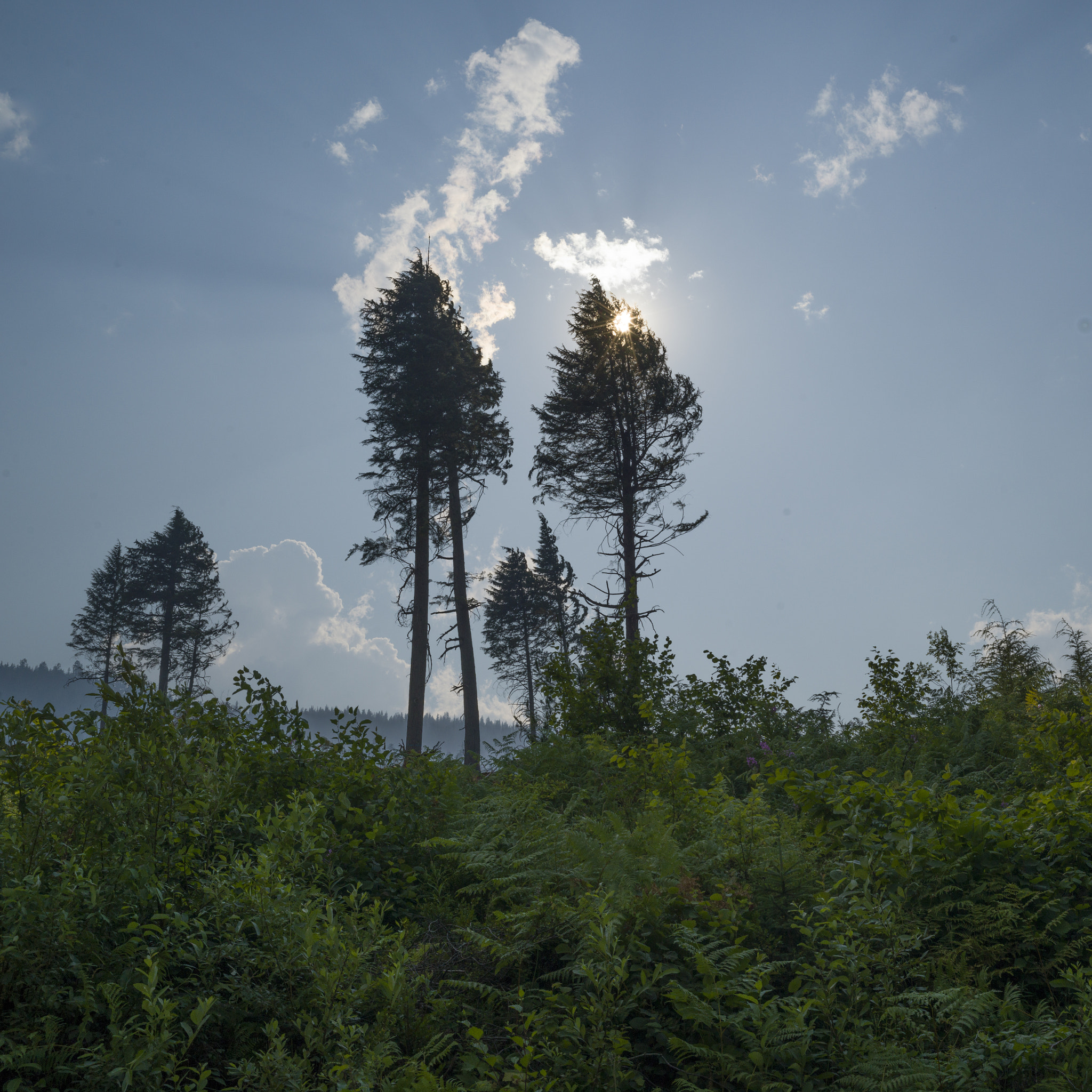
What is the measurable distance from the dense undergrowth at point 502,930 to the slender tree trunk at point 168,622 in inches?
1293

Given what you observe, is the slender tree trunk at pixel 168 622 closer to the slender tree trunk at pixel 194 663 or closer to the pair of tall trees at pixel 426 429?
the slender tree trunk at pixel 194 663

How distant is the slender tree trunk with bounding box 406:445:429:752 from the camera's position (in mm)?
17547

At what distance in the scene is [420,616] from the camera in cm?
1839

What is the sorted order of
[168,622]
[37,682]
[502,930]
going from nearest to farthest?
[502,930], [168,622], [37,682]

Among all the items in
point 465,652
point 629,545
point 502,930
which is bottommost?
point 502,930

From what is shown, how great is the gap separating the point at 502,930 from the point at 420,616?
14343mm

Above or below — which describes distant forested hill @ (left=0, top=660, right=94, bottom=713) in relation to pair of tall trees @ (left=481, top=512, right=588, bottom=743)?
above

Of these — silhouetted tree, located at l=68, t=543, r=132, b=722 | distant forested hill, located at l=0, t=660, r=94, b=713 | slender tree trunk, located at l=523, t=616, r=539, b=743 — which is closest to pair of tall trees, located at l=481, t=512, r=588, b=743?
slender tree trunk, located at l=523, t=616, r=539, b=743

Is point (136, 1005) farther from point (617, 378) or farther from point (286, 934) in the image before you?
point (617, 378)

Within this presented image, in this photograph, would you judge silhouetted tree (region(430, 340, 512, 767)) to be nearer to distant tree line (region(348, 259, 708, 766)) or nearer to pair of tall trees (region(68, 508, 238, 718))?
distant tree line (region(348, 259, 708, 766))

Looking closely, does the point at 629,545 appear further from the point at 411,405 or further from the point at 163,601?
the point at 163,601

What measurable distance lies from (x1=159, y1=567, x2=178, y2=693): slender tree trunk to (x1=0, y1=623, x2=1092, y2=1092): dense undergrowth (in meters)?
32.8

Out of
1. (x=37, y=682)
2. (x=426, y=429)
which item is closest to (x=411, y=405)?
(x=426, y=429)

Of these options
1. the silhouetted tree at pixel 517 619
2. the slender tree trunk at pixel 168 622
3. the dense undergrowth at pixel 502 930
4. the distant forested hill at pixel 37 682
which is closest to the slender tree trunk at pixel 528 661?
the silhouetted tree at pixel 517 619
